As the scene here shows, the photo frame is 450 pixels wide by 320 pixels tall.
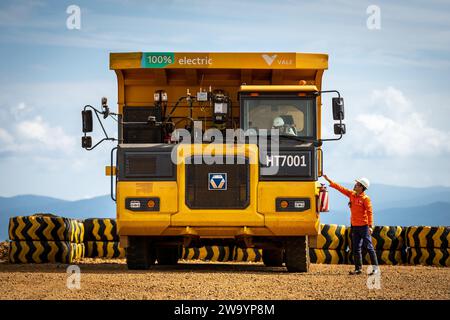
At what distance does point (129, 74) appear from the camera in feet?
63.3

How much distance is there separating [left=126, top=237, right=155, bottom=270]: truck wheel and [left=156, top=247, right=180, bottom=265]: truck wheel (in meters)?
2.85

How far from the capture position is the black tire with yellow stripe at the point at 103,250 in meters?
24.2

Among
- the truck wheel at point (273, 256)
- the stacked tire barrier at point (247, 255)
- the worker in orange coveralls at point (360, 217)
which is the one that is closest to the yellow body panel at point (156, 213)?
the worker in orange coveralls at point (360, 217)

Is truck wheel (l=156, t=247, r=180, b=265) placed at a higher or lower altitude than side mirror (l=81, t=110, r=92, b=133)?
lower

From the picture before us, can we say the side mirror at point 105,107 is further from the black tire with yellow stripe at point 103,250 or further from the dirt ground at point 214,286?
the black tire with yellow stripe at point 103,250

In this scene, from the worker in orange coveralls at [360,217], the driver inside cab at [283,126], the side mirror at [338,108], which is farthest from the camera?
the worker in orange coveralls at [360,217]

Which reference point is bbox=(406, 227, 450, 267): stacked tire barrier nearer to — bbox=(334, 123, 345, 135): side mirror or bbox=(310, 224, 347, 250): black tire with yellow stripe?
bbox=(310, 224, 347, 250): black tire with yellow stripe

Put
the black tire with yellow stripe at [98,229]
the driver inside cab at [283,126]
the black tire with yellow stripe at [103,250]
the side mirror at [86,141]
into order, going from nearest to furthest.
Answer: the side mirror at [86,141]
the driver inside cab at [283,126]
the black tire with yellow stripe at [103,250]
the black tire with yellow stripe at [98,229]

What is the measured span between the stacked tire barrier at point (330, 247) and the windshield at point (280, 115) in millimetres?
7272

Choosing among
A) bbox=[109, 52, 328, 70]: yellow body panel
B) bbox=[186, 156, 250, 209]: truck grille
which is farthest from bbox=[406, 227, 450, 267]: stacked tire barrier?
bbox=[186, 156, 250, 209]: truck grille

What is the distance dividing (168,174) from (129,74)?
10.5 feet

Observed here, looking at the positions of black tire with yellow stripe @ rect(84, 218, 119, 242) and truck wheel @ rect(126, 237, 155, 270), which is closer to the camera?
truck wheel @ rect(126, 237, 155, 270)

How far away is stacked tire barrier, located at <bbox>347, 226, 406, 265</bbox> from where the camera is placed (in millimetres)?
24281
